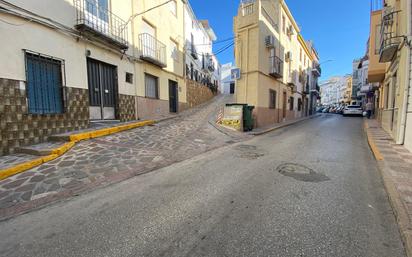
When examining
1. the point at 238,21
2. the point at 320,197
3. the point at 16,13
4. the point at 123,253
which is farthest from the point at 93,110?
the point at 238,21

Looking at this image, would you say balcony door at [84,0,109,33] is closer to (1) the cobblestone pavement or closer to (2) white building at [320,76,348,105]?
(1) the cobblestone pavement

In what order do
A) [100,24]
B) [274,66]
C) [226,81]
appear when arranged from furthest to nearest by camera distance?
1. [226,81]
2. [274,66]
3. [100,24]

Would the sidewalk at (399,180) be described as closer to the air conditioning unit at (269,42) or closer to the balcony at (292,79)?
the air conditioning unit at (269,42)

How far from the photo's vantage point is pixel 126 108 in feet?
33.0

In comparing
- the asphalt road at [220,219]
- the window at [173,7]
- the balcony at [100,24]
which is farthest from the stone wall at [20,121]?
the window at [173,7]

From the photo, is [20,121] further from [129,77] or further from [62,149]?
[129,77]

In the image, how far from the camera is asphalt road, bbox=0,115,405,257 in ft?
7.14

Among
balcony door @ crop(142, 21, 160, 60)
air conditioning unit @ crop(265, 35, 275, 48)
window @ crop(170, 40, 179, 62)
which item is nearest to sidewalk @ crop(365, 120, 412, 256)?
air conditioning unit @ crop(265, 35, 275, 48)

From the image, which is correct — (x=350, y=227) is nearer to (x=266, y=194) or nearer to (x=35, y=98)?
(x=266, y=194)

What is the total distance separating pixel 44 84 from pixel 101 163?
12.2ft

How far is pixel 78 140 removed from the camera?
6.48m

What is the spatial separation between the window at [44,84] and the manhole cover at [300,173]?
735 centimetres

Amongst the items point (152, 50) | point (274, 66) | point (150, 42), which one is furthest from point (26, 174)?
point (274, 66)

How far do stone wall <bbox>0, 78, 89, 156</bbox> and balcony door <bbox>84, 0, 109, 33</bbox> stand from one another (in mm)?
3122
